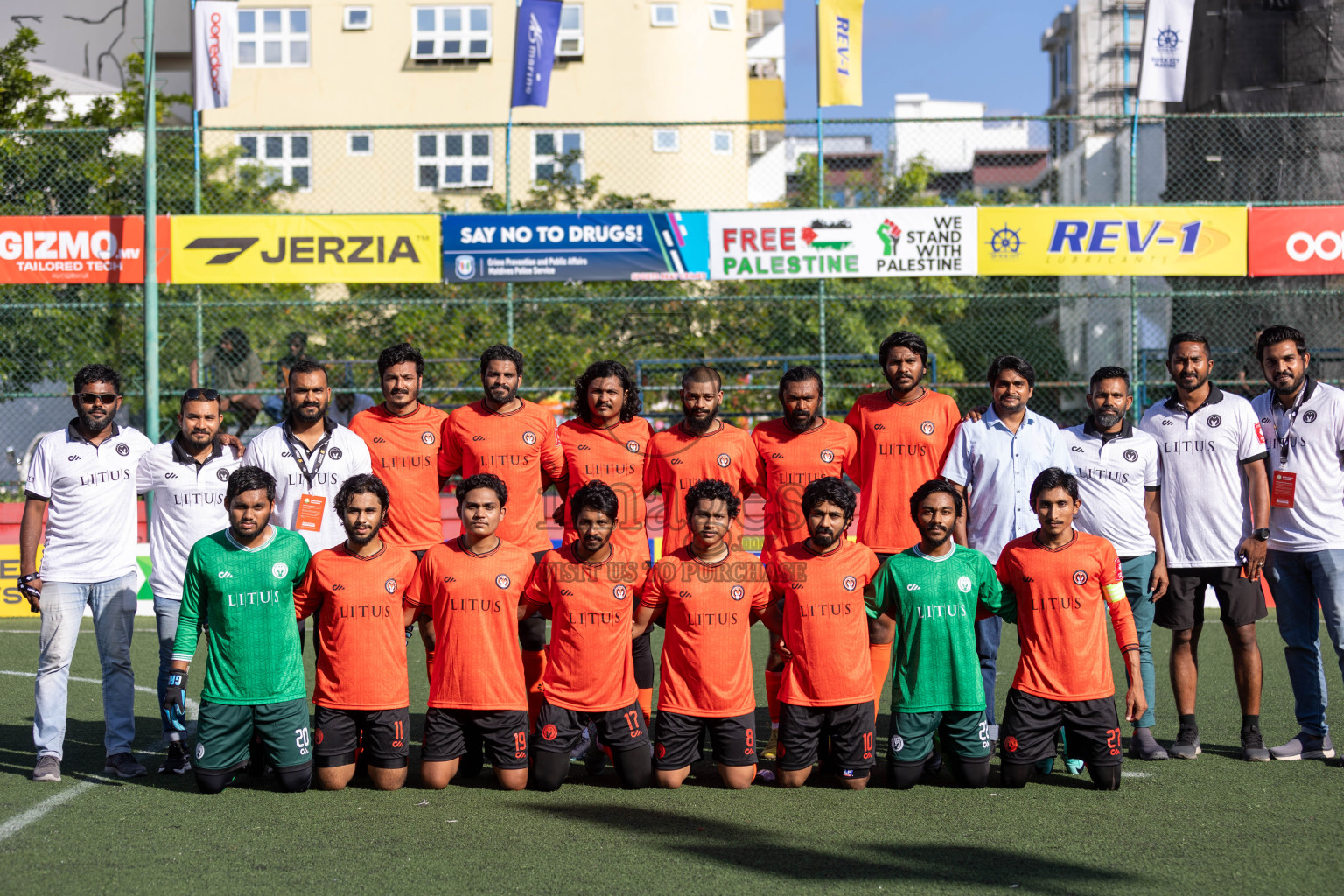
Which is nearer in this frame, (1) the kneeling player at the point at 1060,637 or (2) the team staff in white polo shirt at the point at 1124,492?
(1) the kneeling player at the point at 1060,637

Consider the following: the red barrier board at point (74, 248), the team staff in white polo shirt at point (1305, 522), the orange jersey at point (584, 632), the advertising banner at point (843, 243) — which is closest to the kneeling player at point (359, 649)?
the orange jersey at point (584, 632)

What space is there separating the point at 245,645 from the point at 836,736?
9.00 ft

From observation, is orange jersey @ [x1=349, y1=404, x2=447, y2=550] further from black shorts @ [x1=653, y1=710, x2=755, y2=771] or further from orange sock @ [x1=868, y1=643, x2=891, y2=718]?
orange sock @ [x1=868, y1=643, x2=891, y2=718]

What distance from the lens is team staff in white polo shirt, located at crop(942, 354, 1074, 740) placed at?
20.7ft

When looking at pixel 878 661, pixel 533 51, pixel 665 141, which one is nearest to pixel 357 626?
pixel 878 661

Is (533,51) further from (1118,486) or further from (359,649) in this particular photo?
(359,649)

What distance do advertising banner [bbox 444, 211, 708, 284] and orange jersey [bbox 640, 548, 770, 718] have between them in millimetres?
7321

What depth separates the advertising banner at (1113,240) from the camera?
41.8ft

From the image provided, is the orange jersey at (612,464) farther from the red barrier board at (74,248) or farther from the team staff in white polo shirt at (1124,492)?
the red barrier board at (74,248)

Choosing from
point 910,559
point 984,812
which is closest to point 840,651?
point 910,559

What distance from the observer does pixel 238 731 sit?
5812 mm

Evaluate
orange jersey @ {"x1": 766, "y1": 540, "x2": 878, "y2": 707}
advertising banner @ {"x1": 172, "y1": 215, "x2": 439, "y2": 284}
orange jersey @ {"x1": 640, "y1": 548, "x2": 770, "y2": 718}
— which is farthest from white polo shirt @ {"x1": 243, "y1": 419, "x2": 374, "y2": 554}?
advertising banner @ {"x1": 172, "y1": 215, "x2": 439, "y2": 284}

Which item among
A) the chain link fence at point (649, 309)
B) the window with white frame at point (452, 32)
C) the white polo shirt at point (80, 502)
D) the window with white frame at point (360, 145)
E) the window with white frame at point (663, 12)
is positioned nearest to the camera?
the white polo shirt at point (80, 502)

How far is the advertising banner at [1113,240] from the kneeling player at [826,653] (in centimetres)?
757
